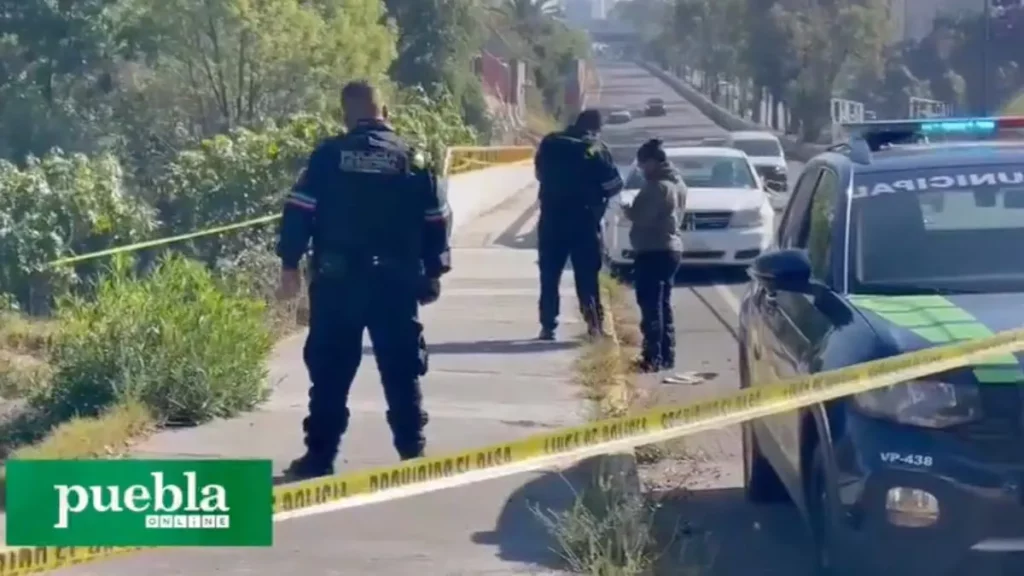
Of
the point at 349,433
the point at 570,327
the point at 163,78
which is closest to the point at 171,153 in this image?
the point at 163,78

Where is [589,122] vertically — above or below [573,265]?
above

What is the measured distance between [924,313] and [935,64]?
174ft

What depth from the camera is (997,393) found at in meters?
5.36

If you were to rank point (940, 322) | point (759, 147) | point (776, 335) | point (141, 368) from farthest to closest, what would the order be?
Result: 1. point (759, 147)
2. point (141, 368)
3. point (776, 335)
4. point (940, 322)

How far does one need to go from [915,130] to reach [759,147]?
26826 mm

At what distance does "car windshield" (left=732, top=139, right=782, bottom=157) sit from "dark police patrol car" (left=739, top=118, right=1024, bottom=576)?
26.0 m

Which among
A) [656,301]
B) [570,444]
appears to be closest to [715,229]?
[656,301]

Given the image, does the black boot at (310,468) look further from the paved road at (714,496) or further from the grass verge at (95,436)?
the paved road at (714,496)

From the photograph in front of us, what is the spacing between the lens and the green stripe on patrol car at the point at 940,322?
5375mm

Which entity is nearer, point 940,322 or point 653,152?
point 940,322

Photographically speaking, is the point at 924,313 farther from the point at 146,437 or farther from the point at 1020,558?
the point at 146,437

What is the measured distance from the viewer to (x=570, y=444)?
557 centimetres

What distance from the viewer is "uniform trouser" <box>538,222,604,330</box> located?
12.2m

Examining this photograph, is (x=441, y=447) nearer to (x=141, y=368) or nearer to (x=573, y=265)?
(x=141, y=368)
